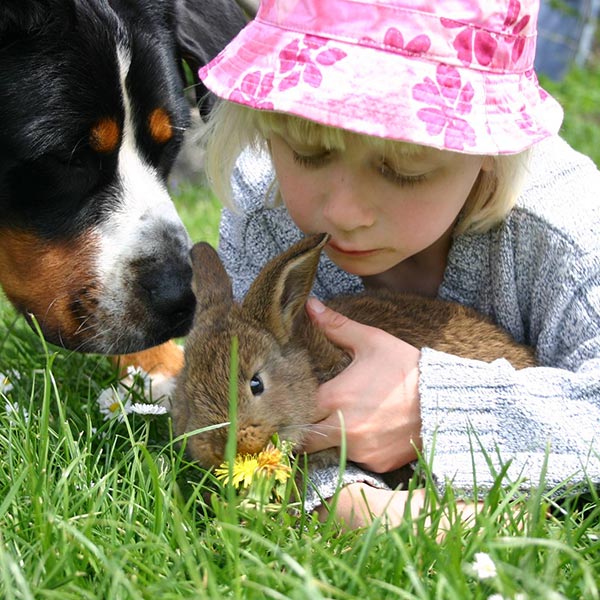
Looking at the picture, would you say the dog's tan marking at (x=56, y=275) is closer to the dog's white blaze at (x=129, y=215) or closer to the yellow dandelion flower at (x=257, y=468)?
the dog's white blaze at (x=129, y=215)

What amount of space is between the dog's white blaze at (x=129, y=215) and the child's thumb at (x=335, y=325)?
1.87 feet

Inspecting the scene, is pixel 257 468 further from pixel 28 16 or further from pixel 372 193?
pixel 28 16

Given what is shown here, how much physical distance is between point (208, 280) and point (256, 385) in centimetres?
48

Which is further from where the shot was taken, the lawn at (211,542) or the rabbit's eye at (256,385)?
the rabbit's eye at (256,385)

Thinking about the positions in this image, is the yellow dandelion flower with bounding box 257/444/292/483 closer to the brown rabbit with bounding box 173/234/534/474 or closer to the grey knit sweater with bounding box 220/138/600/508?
the brown rabbit with bounding box 173/234/534/474

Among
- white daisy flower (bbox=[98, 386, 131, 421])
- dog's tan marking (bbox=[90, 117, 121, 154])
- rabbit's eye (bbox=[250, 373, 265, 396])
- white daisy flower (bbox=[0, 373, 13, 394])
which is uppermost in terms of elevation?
dog's tan marking (bbox=[90, 117, 121, 154])

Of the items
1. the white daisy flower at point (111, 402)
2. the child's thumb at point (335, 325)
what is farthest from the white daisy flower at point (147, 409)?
the child's thumb at point (335, 325)

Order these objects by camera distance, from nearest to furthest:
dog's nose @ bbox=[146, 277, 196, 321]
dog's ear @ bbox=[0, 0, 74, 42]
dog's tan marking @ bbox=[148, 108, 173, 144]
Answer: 1. dog's ear @ bbox=[0, 0, 74, 42]
2. dog's nose @ bbox=[146, 277, 196, 321]
3. dog's tan marking @ bbox=[148, 108, 173, 144]

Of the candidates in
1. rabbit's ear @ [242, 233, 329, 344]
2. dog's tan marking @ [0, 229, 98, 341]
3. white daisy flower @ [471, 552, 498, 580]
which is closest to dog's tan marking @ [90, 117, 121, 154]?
dog's tan marking @ [0, 229, 98, 341]

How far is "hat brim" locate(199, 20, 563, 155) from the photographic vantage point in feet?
7.12

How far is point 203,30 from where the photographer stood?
337 centimetres

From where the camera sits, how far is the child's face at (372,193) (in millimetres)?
2432

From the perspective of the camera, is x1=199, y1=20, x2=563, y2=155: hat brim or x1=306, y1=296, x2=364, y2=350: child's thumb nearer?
x1=199, y1=20, x2=563, y2=155: hat brim

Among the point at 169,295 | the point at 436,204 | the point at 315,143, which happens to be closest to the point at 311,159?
the point at 315,143
